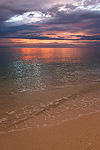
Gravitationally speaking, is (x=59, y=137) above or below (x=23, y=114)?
above

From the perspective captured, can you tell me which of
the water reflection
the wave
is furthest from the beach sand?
the water reflection

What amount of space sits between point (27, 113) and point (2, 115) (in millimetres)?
1624

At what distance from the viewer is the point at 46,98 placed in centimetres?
1077

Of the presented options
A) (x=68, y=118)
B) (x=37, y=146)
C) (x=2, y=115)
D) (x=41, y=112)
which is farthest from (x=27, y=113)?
(x=37, y=146)

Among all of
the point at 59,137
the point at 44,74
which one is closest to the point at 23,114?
the point at 59,137

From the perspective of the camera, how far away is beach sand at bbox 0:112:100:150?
4824 mm

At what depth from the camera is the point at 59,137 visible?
17.5 ft

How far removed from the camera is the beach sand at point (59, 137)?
482 cm

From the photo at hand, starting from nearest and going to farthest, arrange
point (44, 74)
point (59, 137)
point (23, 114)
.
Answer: point (59, 137), point (23, 114), point (44, 74)

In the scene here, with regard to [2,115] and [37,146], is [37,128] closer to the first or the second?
[37,146]

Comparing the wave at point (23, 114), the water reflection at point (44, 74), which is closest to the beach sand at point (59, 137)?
the wave at point (23, 114)

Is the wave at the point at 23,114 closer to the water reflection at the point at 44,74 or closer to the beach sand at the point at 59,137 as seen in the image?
the beach sand at the point at 59,137

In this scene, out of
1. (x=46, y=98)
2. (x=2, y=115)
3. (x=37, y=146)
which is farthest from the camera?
(x=46, y=98)

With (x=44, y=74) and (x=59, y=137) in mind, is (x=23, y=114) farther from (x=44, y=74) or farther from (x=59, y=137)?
(x=44, y=74)
